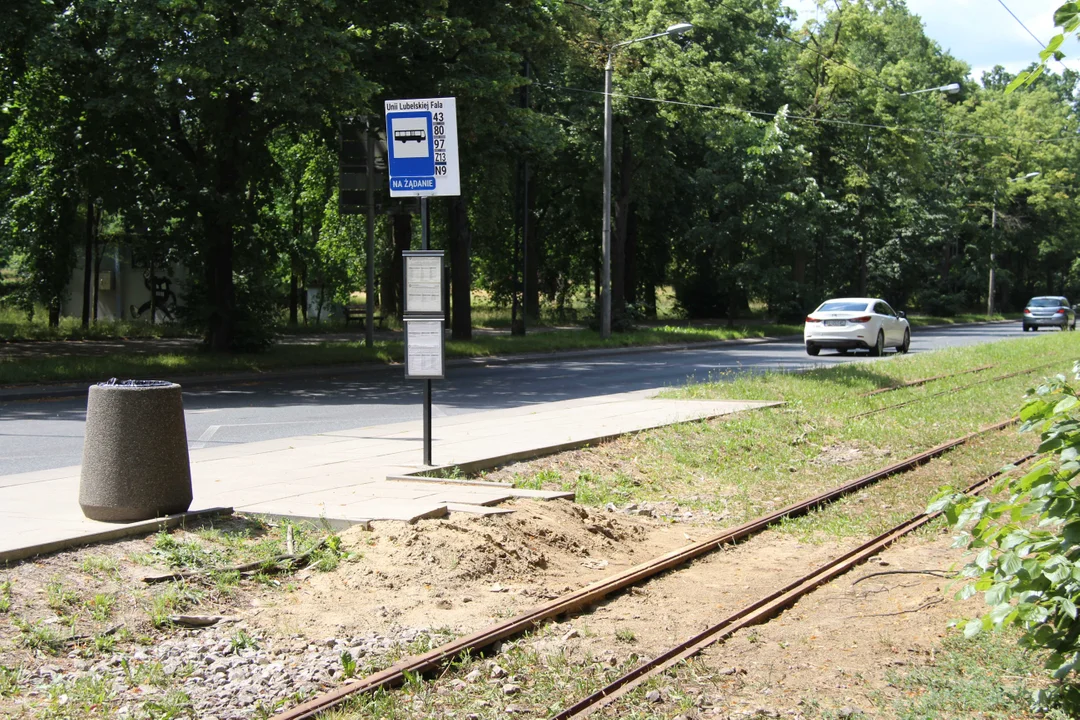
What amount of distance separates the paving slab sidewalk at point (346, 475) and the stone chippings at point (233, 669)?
166 cm

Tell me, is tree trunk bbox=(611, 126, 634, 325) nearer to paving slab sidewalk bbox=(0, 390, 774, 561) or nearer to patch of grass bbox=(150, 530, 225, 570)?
paving slab sidewalk bbox=(0, 390, 774, 561)

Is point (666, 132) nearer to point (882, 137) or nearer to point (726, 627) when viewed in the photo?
point (882, 137)

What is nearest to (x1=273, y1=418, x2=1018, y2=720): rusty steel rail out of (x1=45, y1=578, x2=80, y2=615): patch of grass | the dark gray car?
(x1=45, y1=578, x2=80, y2=615): patch of grass

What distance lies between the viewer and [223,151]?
24.4m

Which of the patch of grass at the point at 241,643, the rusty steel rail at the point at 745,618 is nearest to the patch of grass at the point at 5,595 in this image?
the patch of grass at the point at 241,643

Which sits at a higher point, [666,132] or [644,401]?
[666,132]

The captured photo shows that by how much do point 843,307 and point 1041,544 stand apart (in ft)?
93.3

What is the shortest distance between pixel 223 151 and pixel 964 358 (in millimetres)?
17715

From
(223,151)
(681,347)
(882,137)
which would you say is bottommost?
(681,347)

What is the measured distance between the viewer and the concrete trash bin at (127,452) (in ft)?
25.1

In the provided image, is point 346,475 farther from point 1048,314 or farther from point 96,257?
point 1048,314

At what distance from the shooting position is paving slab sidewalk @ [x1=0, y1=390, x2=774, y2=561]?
809 cm

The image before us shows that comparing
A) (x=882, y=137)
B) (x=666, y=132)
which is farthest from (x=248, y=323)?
(x=882, y=137)

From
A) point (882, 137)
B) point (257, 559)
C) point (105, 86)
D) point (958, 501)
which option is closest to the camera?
point (958, 501)
